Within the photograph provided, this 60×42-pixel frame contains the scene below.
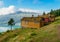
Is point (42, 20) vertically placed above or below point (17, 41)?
above

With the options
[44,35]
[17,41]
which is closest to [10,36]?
[17,41]

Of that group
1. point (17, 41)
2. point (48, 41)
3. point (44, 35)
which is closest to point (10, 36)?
point (17, 41)

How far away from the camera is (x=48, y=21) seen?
255ft

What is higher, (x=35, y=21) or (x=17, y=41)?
(x=35, y=21)

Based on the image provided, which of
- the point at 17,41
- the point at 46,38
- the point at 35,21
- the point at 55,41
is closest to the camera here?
the point at 55,41

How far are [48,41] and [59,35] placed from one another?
5814 millimetres

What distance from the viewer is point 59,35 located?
50.1 m

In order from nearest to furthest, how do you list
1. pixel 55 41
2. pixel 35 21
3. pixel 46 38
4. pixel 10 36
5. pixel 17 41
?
pixel 55 41
pixel 46 38
pixel 17 41
pixel 10 36
pixel 35 21

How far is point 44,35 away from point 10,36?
56.2ft

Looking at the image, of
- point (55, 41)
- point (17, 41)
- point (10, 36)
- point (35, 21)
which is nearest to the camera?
point (55, 41)

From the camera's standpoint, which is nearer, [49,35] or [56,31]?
[49,35]

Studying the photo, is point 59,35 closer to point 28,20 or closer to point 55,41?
point 55,41

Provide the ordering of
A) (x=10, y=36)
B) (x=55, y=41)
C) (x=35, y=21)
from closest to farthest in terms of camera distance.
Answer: (x=55, y=41), (x=10, y=36), (x=35, y=21)

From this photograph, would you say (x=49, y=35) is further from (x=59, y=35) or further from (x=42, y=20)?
(x=42, y=20)
